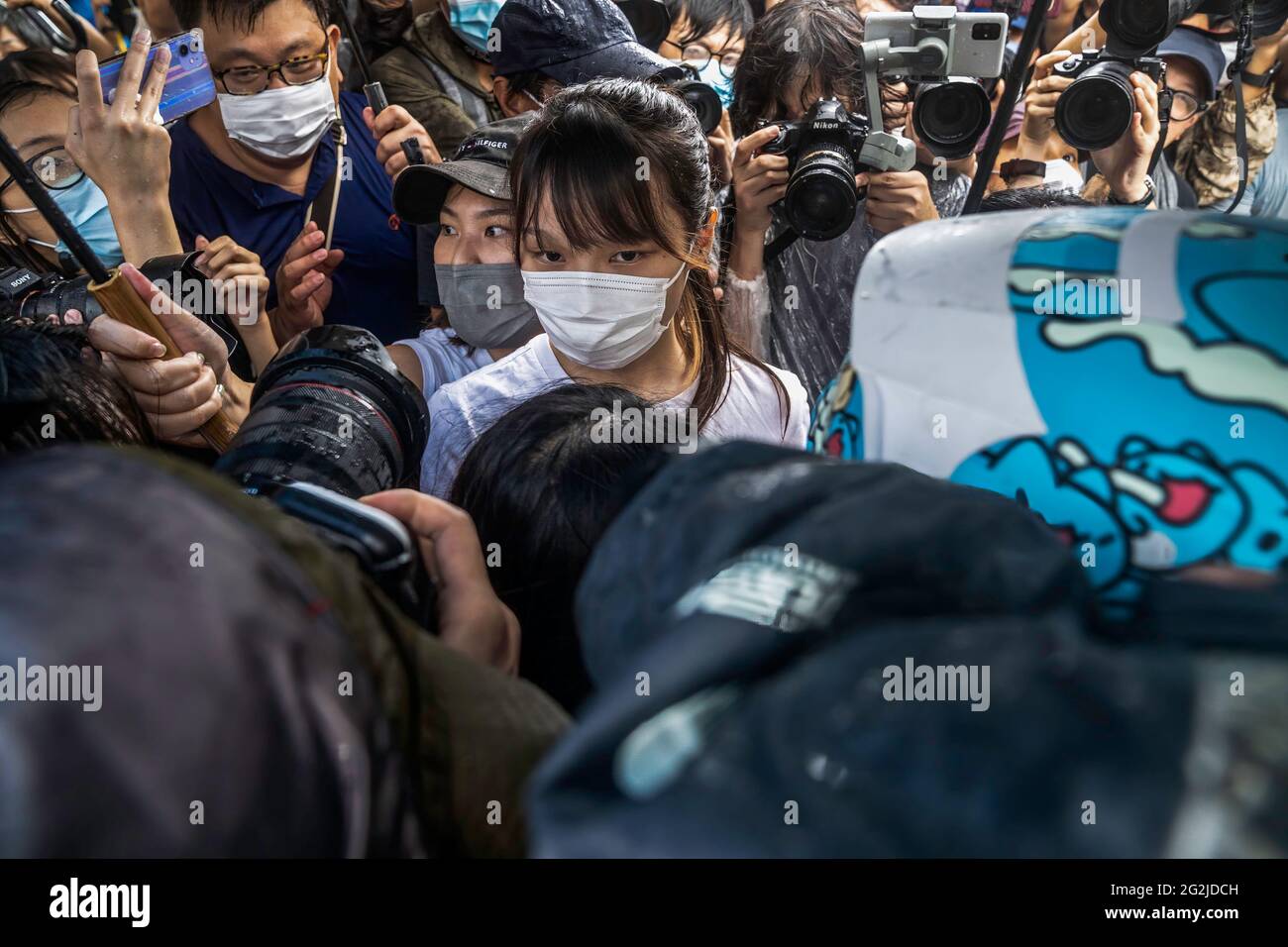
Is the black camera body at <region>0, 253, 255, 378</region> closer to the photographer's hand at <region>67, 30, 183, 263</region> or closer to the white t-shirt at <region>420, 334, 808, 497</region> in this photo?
the photographer's hand at <region>67, 30, 183, 263</region>

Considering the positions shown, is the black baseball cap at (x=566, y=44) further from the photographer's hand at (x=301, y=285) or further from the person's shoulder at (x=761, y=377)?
the person's shoulder at (x=761, y=377)

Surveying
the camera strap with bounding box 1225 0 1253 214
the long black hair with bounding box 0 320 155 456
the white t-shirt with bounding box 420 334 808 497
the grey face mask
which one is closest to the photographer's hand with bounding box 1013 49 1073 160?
the camera strap with bounding box 1225 0 1253 214

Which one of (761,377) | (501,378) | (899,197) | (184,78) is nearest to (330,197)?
(184,78)

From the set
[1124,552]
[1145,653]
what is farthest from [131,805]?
[1124,552]

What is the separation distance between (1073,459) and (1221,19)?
2348 millimetres

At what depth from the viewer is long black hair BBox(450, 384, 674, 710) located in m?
1.06

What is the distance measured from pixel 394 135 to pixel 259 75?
0.30 metres

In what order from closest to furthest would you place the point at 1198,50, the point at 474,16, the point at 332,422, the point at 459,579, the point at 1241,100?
the point at 459,579, the point at 332,422, the point at 474,16, the point at 1241,100, the point at 1198,50

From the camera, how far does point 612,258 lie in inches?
69.2

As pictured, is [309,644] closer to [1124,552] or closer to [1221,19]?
[1124,552]

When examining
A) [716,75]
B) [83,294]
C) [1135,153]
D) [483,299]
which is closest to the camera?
[83,294]

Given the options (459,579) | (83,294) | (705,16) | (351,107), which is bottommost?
(459,579)

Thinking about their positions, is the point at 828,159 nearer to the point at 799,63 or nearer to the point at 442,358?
the point at 799,63
